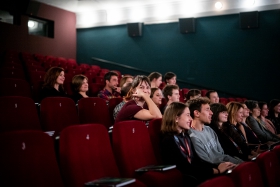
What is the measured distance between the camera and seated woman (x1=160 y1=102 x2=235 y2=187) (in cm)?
126

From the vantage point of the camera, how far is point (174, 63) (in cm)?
503

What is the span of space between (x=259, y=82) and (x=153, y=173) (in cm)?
373

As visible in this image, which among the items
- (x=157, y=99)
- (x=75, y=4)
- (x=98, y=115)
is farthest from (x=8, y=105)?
(x=75, y=4)

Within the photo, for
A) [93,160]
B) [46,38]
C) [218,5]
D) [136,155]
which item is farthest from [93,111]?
[46,38]

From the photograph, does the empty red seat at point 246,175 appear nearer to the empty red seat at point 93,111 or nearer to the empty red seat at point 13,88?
the empty red seat at point 93,111

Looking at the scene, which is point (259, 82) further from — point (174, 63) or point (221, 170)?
point (221, 170)

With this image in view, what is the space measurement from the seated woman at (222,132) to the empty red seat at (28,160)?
98 centimetres

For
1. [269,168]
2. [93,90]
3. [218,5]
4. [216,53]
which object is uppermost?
[218,5]

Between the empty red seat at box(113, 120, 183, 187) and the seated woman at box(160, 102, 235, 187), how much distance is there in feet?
0.17

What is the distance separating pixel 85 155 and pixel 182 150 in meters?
0.44

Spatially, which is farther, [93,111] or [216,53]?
[216,53]

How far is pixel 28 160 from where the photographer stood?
34.5 inches

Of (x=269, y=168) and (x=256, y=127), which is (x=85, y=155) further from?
(x=256, y=127)

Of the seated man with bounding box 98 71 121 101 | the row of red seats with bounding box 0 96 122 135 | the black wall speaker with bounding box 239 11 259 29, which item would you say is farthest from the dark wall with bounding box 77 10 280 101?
the row of red seats with bounding box 0 96 122 135
